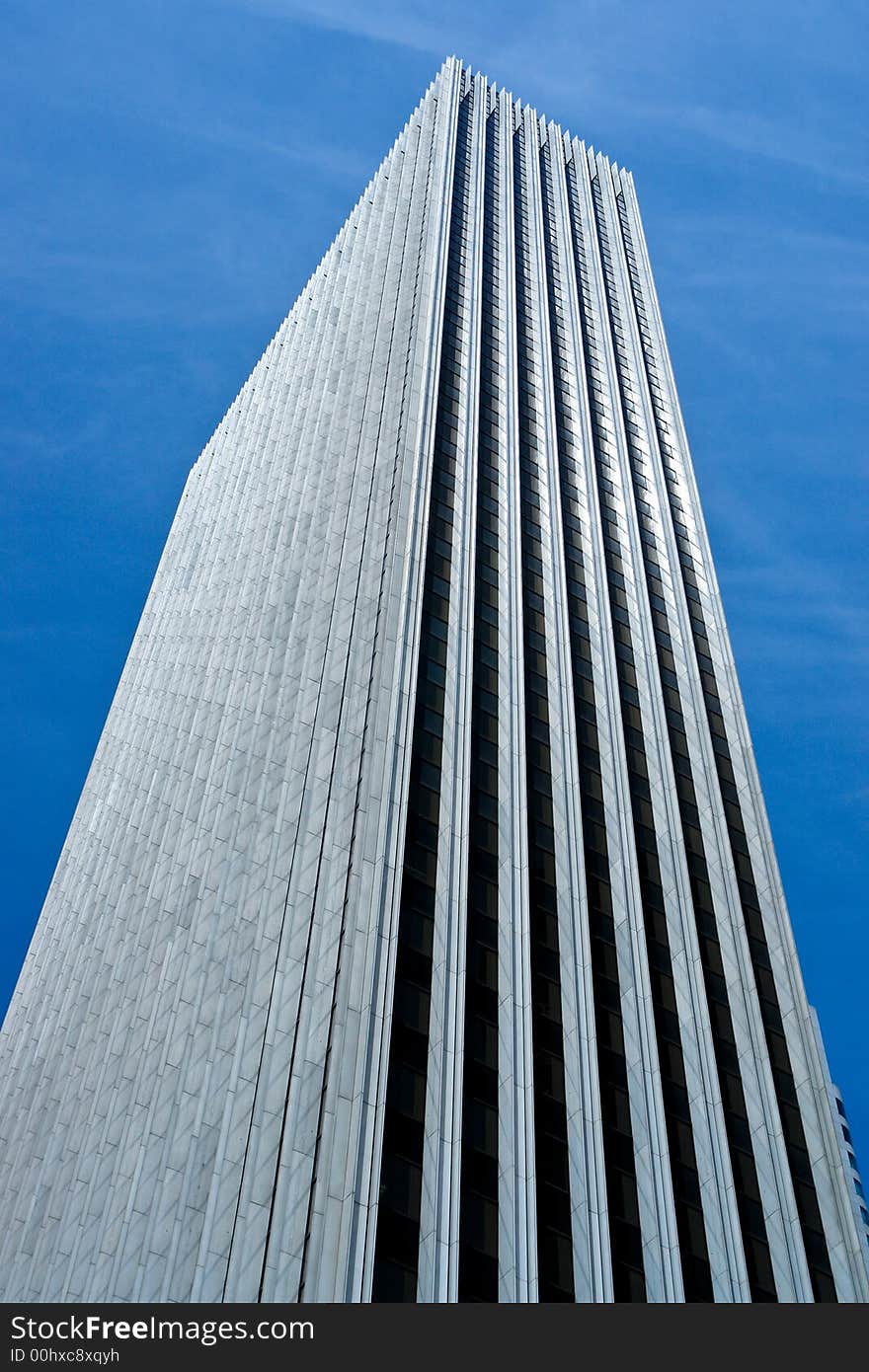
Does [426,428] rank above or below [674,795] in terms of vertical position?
above

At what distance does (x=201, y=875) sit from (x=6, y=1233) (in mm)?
19038

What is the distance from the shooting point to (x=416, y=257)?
88438 millimetres

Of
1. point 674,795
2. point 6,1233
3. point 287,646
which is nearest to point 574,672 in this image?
point 674,795

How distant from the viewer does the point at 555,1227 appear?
125 feet

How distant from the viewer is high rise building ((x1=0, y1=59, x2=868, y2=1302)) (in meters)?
37.2

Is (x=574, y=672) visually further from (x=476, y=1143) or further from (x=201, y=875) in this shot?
(x=476, y=1143)

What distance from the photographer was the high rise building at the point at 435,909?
122 feet

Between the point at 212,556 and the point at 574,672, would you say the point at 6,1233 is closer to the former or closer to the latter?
the point at 574,672

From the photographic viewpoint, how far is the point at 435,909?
146 feet

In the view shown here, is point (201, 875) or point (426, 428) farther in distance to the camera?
point (426, 428)
